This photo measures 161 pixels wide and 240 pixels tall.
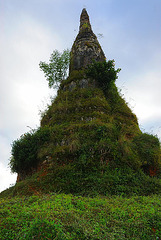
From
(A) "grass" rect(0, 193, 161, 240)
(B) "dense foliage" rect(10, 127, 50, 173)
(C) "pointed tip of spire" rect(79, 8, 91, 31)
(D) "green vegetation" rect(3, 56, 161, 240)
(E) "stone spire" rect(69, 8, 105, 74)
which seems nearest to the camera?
(A) "grass" rect(0, 193, 161, 240)

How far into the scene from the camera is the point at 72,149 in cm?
847

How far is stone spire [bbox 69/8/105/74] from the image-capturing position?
50.3 ft

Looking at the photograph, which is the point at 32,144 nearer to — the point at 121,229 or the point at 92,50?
the point at 121,229

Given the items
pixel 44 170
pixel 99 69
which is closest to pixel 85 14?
pixel 99 69

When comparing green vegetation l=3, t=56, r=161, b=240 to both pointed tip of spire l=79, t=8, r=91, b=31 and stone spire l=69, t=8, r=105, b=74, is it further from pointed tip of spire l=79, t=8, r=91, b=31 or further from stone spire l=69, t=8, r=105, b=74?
pointed tip of spire l=79, t=8, r=91, b=31

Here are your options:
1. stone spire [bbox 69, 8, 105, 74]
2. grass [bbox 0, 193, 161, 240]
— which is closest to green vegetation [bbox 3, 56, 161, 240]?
grass [bbox 0, 193, 161, 240]

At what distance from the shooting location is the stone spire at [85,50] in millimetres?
15332

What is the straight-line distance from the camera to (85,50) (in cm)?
1588

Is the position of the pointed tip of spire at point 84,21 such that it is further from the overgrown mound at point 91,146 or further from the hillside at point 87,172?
the overgrown mound at point 91,146

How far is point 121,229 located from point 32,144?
24.4 ft

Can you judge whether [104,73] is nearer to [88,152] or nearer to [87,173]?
[88,152]

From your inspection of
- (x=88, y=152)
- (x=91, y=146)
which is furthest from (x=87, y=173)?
(x=91, y=146)

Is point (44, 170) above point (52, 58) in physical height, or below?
below

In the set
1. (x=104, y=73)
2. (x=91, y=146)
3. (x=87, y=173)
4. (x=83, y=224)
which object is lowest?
(x=83, y=224)
